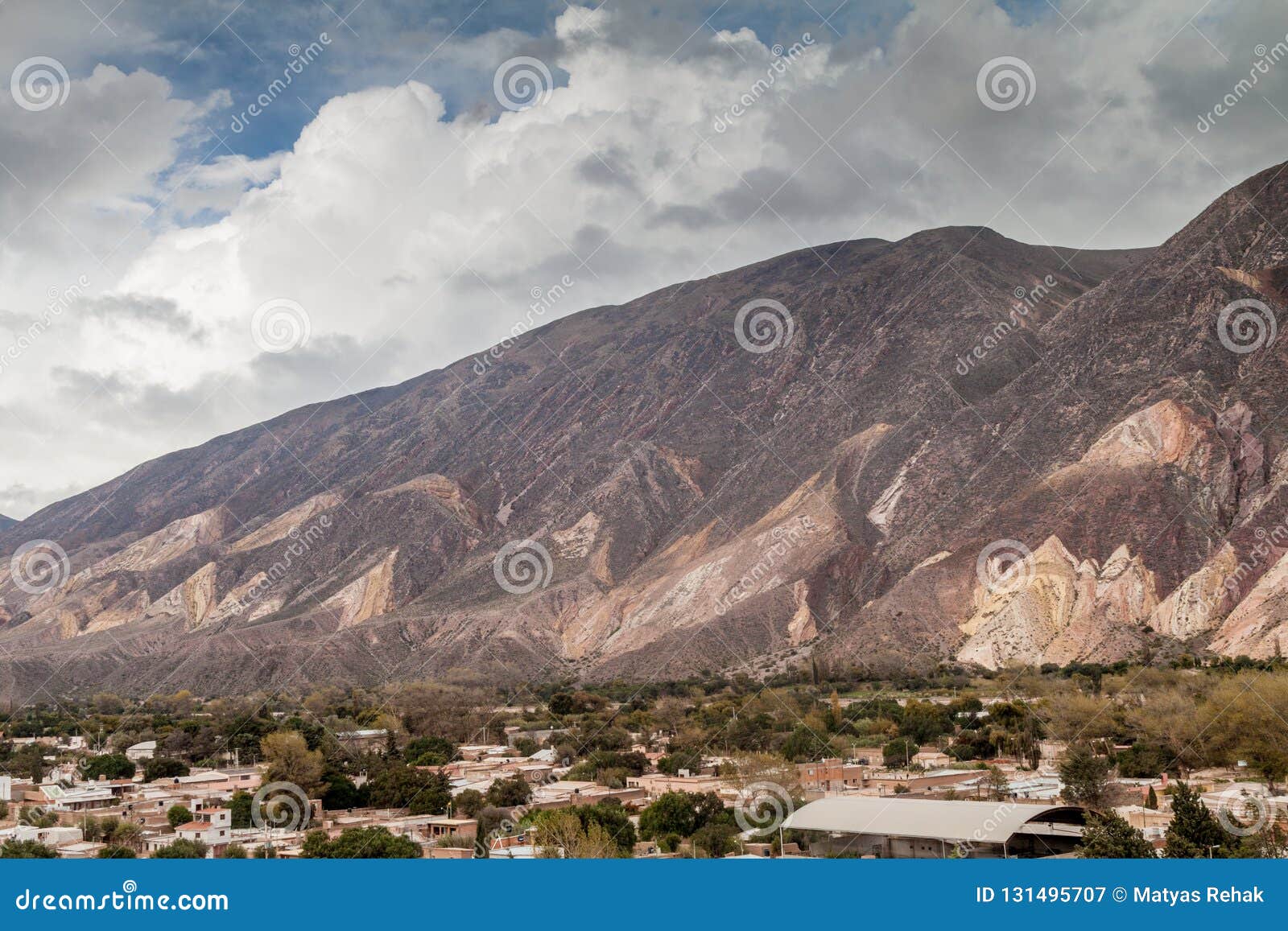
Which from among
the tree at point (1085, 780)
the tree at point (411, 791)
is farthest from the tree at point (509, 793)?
the tree at point (1085, 780)

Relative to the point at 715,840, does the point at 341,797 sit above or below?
above

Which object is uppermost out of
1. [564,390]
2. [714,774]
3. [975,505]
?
[564,390]

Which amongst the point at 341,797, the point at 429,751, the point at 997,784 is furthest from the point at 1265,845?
the point at 429,751

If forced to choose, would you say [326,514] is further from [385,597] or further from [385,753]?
[385,753]

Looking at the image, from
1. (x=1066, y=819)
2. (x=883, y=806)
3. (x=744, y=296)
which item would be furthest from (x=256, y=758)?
(x=744, y=296)

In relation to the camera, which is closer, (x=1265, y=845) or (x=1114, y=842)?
(x=1114, y=842)

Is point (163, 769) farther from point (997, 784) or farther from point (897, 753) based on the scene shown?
point (997, 784)
